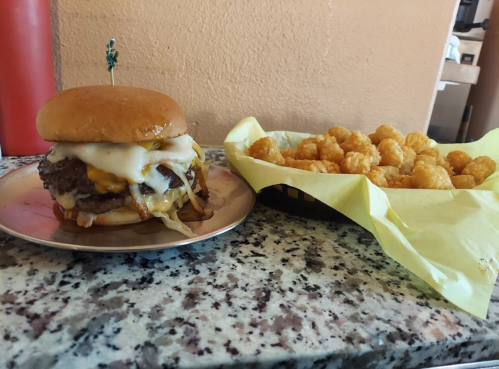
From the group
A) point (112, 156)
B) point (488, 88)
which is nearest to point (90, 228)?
point (112, 156)

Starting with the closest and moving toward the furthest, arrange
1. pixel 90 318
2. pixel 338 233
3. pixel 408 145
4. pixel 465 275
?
1. pixel 90 318
2. pixel 465 275
3. pixel 338 233
4. pixel 408 145

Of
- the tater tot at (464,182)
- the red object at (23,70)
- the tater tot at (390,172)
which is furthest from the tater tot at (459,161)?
the red object at (23,70)

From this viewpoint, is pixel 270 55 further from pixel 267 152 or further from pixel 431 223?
pixel 431 223

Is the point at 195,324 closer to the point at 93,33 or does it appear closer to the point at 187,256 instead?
the point at 187,256

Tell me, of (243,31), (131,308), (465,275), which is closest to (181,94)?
(243,31)

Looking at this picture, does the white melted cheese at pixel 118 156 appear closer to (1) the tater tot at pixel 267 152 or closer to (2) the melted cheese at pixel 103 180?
(2) the melted cheese at pixel 103 180

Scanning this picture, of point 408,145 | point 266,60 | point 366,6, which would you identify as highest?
point 366,6
